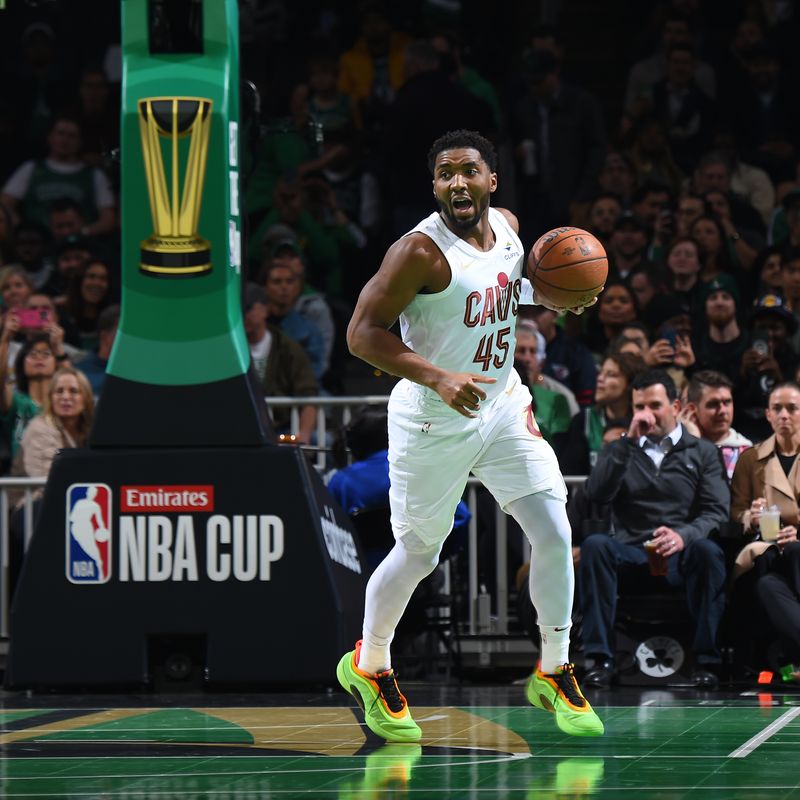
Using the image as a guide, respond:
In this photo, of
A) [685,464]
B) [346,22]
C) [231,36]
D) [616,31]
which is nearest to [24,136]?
[346,22]

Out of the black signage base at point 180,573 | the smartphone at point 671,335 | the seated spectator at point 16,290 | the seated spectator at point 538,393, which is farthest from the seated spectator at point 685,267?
the seated spectator at point 16,290

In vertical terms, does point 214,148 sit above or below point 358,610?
above

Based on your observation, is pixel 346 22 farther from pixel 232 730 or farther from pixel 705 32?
pixel 232 730

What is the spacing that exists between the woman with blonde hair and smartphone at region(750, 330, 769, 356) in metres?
4.36

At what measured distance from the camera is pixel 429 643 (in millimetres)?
10234

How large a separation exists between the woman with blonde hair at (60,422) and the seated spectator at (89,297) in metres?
2.08

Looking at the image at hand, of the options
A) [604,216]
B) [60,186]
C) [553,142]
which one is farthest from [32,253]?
[604,216]

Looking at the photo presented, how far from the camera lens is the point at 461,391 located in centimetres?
626

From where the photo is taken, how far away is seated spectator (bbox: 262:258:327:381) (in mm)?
12508

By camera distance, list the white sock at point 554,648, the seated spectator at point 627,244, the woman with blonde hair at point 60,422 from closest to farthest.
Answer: the white sock at point 554,648
the woman with blonde hair at point 60,422
the seated spectator at point 627,244

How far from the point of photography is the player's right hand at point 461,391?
6.26 m

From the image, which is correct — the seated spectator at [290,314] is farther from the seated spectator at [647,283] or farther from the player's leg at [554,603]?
the player's leg at [554,603]

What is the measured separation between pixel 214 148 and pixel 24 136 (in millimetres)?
7525

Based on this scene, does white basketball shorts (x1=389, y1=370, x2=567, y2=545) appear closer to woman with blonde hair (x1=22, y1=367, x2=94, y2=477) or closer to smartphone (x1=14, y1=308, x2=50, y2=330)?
woman with blonde hair (x1=22, y1=367, x2=94, y2=477)
